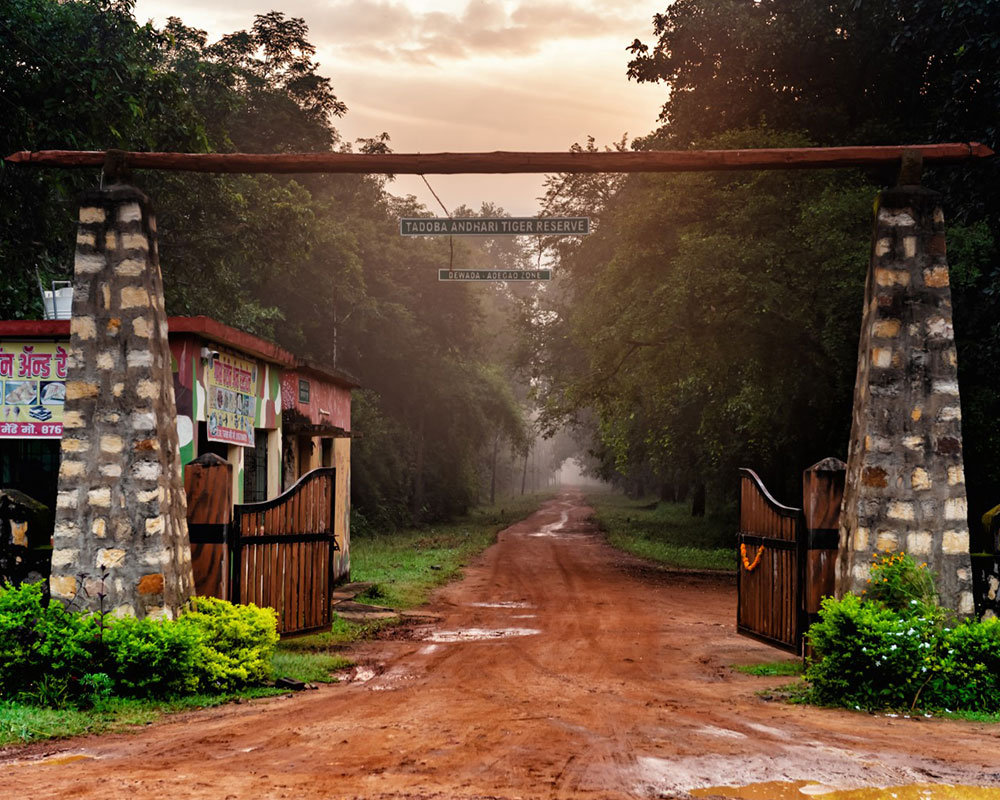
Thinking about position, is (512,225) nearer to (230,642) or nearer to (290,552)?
(290,552)

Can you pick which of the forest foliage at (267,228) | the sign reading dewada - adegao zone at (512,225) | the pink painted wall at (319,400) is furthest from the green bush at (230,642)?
the forest foliage at (267,228)

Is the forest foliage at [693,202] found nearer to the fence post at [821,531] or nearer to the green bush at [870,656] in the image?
the fence post at [821,531]

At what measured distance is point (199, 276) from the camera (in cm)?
2392

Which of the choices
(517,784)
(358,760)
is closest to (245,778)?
(358,760)

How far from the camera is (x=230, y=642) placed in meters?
9.20

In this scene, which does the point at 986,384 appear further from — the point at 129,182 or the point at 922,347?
the point at 129,182

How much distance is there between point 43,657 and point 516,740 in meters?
4.01

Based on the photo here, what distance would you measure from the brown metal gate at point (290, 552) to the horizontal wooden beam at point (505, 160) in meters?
3.38

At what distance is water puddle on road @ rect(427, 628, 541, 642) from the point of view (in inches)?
517

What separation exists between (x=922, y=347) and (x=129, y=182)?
760 cm

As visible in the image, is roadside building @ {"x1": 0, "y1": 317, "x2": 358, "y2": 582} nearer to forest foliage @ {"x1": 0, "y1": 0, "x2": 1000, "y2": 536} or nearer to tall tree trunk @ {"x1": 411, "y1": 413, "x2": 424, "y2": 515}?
forest foliage @ {"x1": 0, "y1": 0, "x2": 1000, "y2": 536}

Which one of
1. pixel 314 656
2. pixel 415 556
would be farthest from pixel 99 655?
pixel 415 556

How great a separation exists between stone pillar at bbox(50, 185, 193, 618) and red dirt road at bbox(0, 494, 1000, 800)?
1644mm

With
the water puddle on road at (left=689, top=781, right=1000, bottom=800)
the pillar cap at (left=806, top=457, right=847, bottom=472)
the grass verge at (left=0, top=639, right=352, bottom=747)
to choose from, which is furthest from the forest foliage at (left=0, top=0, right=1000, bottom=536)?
the grass verge at (left=0, top=639, right=352, bottom=747)
